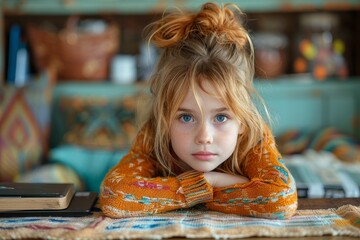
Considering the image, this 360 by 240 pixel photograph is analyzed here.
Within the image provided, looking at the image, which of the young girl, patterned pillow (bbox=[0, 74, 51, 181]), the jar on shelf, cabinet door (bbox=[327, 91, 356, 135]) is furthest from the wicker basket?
the young girl

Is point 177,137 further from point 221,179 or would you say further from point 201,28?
point 201,28

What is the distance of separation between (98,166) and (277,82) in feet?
4.04

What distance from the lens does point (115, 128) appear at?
2.69 m

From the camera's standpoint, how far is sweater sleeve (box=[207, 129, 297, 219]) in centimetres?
97

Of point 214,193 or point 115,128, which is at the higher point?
point 214,193

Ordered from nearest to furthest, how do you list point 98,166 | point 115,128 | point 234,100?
point 234,100 → point 98,166 → point 115,128

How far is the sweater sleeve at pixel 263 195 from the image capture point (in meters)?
0.97

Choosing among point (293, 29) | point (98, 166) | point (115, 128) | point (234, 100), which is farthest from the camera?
point (293, 29)

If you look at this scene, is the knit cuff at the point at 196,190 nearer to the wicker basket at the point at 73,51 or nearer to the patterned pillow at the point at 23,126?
the patterned pillow at the point at 23,126

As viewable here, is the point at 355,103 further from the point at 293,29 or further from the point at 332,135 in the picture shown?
the point at 293,29

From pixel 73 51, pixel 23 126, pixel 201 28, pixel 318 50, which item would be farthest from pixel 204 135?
pixel 318 50

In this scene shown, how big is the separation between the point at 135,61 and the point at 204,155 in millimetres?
2128

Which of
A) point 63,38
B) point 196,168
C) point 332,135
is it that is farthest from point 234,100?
point 63,38

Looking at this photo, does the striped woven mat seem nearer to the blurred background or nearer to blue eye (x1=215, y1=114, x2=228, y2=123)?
blue eye (x1=215, y1=114, x2=228, y2=123)
